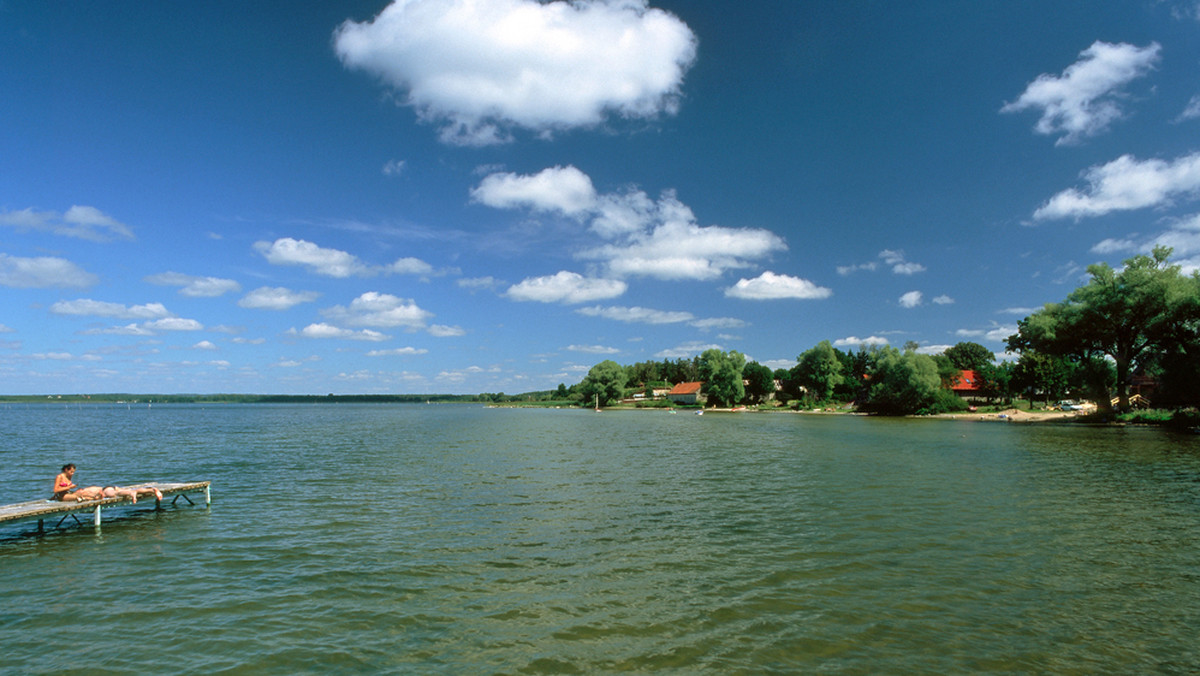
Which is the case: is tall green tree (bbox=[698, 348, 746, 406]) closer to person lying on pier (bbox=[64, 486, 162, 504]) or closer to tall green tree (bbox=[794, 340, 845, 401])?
tall green tree (bbox=[794, 340, 845, 401])

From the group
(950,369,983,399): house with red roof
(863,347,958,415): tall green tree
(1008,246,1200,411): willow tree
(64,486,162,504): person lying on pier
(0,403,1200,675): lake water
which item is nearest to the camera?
(0,403,1200,675): lake water

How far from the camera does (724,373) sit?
146 m

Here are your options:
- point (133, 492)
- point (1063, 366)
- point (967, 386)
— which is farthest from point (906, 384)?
point (133, 492)

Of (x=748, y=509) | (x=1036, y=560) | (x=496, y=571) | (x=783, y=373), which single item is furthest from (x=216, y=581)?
(x=783, y=373)

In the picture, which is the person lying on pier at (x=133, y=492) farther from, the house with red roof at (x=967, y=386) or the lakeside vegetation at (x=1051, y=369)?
the house with red roof at (x=967, y=386)

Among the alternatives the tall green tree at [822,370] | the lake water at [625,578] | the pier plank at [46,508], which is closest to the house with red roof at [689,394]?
the tall green tree at [822,370]

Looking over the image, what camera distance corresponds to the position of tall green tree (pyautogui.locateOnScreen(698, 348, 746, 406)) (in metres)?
145

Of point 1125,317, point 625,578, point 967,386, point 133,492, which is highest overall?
point 1125,317

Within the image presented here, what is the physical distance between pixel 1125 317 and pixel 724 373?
86979 millimetres

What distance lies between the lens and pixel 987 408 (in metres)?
109

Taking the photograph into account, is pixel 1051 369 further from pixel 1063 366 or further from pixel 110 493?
pixel 110 493

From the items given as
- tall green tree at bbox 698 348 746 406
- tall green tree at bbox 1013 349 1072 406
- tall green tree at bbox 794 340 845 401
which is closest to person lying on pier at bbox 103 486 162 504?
tall green tree at bbox 1013 349 1072 406

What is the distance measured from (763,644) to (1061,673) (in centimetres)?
454

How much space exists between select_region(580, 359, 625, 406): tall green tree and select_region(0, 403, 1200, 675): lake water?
15580cm
